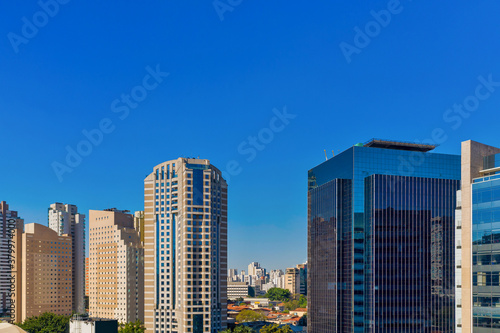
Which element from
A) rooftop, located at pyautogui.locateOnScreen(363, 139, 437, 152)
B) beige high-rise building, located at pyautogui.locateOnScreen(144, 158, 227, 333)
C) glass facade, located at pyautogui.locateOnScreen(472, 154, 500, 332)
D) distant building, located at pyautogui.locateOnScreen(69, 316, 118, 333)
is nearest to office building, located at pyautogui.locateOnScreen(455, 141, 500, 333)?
glass facade, located at pyautogui.locateOnScreen(472, 154, 500, 332)

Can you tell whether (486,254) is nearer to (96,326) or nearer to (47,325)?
(96,326)

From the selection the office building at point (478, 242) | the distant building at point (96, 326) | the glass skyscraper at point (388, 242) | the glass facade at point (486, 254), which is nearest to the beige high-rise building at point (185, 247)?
the distant building at point (96, 326)

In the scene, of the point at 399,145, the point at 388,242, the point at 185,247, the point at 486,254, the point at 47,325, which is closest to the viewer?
the point at 486,254

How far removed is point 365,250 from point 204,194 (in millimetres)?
54405

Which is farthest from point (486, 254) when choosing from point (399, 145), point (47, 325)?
point (47, 325)

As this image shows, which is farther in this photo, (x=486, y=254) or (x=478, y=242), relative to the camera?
(x=478, y=242)

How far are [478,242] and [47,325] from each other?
179901mm

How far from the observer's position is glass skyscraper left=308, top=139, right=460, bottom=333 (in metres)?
120

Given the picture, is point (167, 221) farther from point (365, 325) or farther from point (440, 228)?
point (440, 228)

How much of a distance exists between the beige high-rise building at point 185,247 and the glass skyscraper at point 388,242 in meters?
35.3

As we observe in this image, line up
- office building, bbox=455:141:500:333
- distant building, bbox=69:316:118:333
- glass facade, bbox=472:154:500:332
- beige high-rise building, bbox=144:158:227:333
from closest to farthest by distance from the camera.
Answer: glass facade, bbox=472:154:500:332 → office building, bbox=455:141:500:333 → distant building, bbox=69:316:118:333 → beige high-rise building, bbox=144:158:227:333

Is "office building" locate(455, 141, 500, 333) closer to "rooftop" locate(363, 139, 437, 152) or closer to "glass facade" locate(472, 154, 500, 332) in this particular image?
"glass facade" locate(472, 154, 500, 332)

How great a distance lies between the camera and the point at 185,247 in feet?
495

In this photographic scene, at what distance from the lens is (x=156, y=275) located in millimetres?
159125
